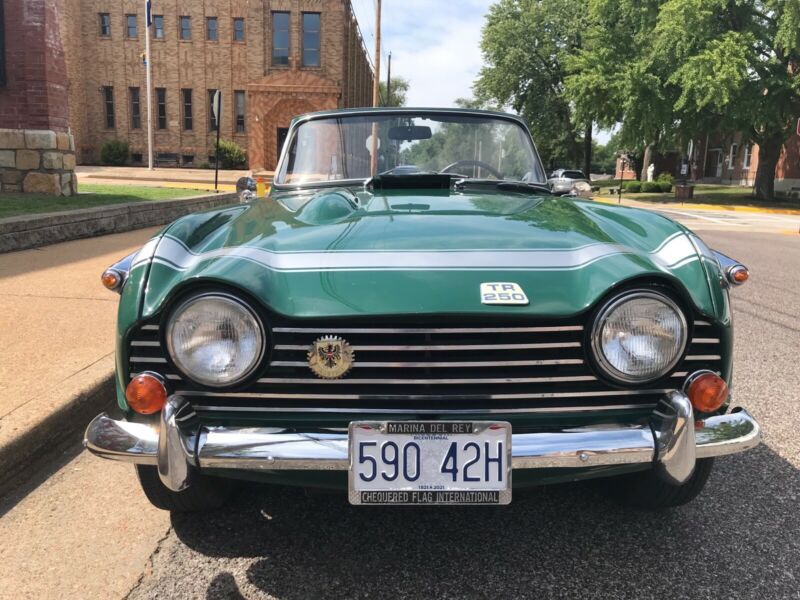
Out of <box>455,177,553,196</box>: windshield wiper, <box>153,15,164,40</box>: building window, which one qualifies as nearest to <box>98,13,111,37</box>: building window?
<box>153,15,164,40</box>: building window

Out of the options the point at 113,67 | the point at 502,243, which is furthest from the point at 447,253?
the point at 113,67

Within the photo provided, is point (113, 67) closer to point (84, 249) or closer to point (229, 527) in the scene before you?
point (84, 249)

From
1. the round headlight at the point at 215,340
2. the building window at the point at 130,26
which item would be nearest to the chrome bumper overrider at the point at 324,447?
the round headlight at the point at 215,340

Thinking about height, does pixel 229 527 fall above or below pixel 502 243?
below

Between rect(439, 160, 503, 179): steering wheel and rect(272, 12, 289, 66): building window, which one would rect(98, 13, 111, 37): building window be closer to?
rect(272, 12, 289, 66): building window

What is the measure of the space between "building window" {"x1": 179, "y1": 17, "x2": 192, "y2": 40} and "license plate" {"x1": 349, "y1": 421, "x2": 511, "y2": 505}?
1374 inches

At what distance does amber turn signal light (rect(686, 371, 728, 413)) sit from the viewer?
1878 millimetres

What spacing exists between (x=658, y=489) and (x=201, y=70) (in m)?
34.1

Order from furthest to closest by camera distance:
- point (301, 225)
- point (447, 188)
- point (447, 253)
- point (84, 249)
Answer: point (84, 249) < point (447, 188) < point (301, 225) < point (447, 253)

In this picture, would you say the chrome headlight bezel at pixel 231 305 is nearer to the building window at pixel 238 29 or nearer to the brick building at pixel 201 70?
the brick building at pixel 201 70

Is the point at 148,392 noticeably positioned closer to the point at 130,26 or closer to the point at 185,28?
the point at 185,28

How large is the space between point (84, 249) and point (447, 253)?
656cm

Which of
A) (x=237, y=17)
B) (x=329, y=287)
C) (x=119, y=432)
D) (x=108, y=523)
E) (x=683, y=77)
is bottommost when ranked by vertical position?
(x=108, y=523)

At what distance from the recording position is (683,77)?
2267 cm
